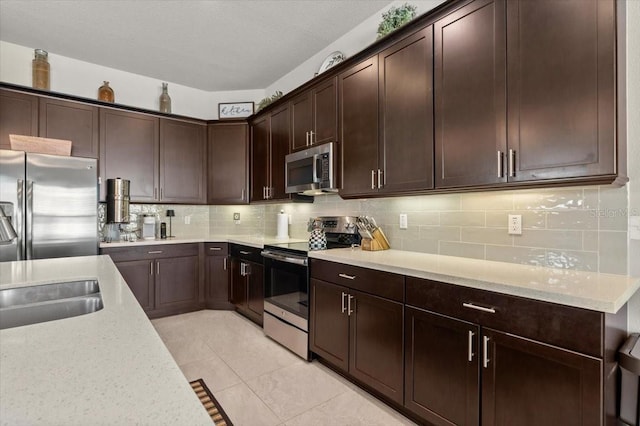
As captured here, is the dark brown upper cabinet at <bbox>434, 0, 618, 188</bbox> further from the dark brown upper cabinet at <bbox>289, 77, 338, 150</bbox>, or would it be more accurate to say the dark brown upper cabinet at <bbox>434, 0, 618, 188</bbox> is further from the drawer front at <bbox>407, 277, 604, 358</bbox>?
the dark brown upper cabinet at <bbox>289, 77, 338, 150</bbox>

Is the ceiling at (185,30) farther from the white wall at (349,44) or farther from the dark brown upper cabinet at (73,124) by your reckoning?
the dark brown upper cabinet at (73,124)

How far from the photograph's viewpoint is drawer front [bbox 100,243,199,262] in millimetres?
3367

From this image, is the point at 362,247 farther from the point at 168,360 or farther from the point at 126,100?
the point at 126,100

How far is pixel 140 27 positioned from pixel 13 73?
150 cm

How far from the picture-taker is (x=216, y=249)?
Result: 3926mm

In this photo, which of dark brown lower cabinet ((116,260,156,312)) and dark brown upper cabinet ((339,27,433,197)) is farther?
dark brown lower cabinet ((116,260,156,312))

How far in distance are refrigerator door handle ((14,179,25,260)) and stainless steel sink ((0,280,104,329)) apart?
2.01 metres

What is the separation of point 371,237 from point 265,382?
1.30 m

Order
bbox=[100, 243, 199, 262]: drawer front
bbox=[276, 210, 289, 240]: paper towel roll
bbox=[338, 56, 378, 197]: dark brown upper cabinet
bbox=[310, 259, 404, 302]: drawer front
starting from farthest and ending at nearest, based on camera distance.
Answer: bbox=[276, 210, 289, 240]: paper towel roll → bbox=[100, 243, 199, 262]: drawer front → bbox=[338, 56, 378, 197]: dark brown upper cabinet → bbox=[310, 259, 404, 302]: drawer front

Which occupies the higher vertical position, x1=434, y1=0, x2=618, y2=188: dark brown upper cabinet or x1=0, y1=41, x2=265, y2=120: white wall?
x1=0, y1=41, x2=265, y2=120: white wall

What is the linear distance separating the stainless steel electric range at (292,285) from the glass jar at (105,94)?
2.54 meters

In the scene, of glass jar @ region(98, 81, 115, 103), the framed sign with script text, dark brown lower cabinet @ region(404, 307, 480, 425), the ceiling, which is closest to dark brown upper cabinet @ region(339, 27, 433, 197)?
the ceiling

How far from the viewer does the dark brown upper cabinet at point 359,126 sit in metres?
2.41

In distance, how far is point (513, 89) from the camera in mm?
1646
